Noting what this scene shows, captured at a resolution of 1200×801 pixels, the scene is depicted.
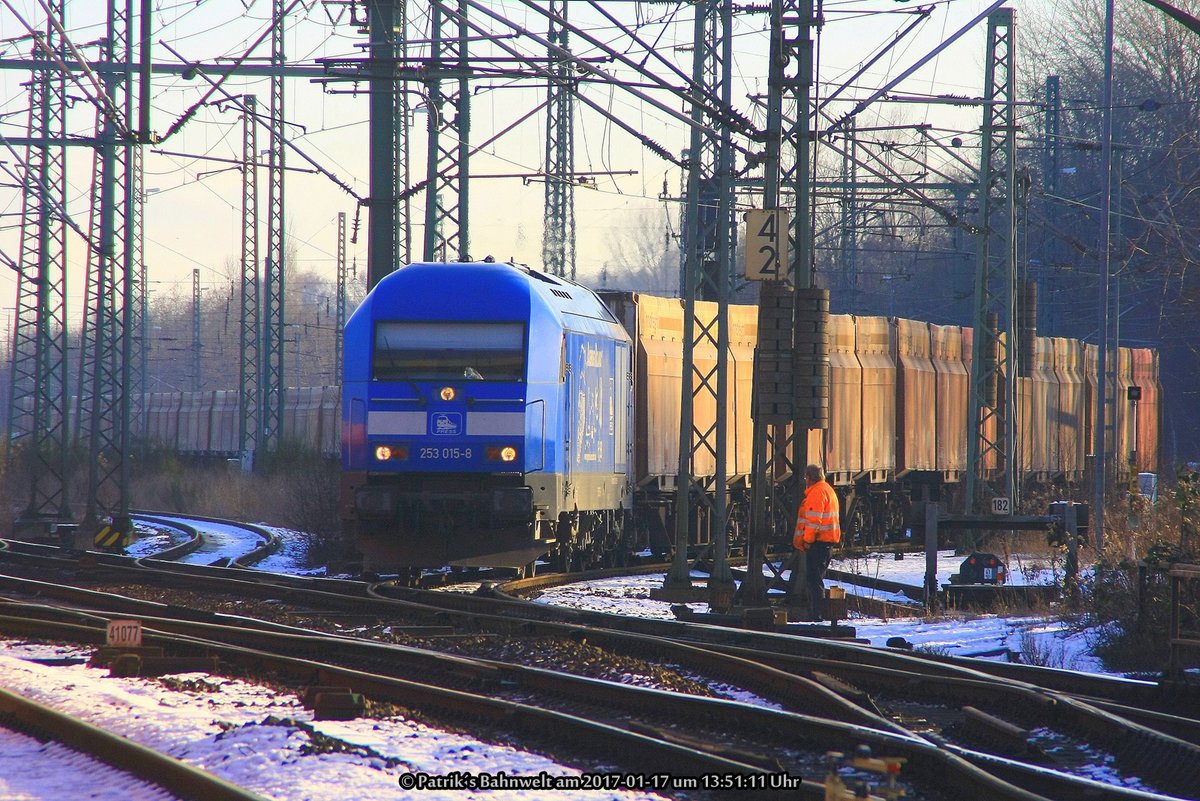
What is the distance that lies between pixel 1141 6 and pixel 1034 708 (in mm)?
53260

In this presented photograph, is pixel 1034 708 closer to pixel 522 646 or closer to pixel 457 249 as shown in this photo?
pixel 522 646

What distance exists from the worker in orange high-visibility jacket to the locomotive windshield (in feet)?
10.7

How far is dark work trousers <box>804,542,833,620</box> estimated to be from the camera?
1545 cm

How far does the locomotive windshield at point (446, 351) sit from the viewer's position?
16.2m

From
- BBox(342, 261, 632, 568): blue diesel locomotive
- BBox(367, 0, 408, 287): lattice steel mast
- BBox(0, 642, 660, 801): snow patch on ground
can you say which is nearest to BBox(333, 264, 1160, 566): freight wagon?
BBox(342, 261, 632, 568): blue diesel locomotive

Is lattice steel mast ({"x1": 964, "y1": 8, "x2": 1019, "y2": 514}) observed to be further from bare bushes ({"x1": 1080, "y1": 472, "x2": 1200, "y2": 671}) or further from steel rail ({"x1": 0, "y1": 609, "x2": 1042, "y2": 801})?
steel rail ({"x1": 0, "y1": 609, "x2": 1042, "y2": 801})

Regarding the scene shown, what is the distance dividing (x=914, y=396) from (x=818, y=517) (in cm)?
1382

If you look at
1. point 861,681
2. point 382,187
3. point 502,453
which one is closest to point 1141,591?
point 861,681

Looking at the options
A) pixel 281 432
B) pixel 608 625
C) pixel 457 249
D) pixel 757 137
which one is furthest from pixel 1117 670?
pixel 281 432

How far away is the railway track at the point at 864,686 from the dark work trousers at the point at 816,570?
9.42 feet

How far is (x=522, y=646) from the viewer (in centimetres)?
1198

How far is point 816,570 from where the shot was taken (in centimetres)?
1546

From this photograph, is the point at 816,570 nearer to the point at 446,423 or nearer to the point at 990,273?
the point at 446,423

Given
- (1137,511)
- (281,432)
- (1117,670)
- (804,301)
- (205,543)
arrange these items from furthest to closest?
(281,432), (205,543), (1137,511), (804,301), (1117,670)
